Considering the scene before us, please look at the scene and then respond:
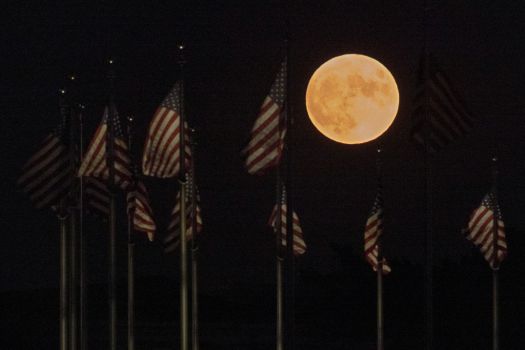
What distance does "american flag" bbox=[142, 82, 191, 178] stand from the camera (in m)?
33.6

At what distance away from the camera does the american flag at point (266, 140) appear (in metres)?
30.6

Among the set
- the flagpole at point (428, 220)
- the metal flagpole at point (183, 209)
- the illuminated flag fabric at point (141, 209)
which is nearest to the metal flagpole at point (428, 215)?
the flagpole at point (428, 220)

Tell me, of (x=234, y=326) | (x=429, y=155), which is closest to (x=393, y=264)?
(x=234, y=326)

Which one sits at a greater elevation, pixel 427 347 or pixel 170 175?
pixel 170 175

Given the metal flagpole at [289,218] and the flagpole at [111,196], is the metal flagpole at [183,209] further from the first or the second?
the metal flagpole at [289,218]

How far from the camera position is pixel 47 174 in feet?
112

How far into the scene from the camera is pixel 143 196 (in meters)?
38.7

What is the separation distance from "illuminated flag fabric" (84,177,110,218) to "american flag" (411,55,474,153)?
36.1ft

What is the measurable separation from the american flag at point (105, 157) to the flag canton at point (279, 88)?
5.08 m

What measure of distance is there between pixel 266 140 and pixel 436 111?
3.78 metres

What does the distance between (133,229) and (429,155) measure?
12814mm

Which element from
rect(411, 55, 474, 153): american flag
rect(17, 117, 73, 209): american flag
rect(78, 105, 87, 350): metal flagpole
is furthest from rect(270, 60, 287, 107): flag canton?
rect(78, 105, 87, 350): metal flagpole

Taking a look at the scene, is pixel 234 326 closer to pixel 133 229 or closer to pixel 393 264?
pixel 393 264

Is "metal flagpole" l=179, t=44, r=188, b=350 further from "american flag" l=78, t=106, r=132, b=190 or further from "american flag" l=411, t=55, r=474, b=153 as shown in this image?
"american flag" l=411, t=55, r=474, b=153
